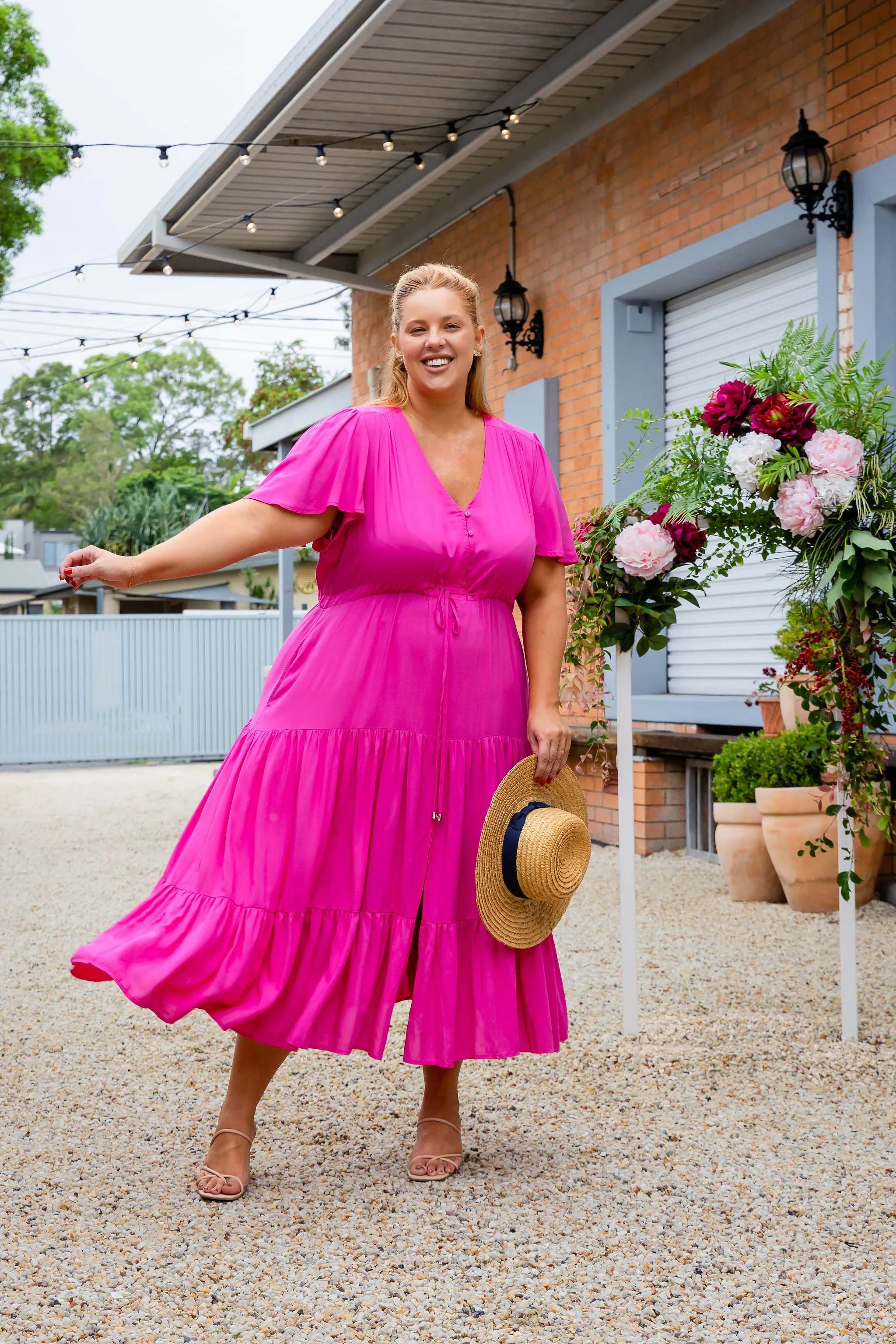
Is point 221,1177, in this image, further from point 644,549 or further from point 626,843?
point 644,549

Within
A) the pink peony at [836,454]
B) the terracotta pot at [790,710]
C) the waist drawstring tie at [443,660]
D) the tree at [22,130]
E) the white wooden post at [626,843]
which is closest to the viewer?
the waist drawstring tie at [443,660]

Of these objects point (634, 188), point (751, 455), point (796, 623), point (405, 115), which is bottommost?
point (796, 623)

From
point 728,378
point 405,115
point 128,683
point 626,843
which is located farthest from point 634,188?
point 128,683

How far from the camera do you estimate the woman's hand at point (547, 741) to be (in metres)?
2.74

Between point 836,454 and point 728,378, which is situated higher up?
point 728,378

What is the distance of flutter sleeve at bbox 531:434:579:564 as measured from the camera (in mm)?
2846

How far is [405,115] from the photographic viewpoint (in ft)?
26.6

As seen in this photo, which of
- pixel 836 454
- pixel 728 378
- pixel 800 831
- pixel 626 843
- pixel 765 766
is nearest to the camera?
pixel 836 454

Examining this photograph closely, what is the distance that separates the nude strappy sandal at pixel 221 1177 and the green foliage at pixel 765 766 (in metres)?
3.33

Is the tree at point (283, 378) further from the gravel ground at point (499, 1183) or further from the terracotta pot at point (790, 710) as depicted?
the gravel ground at point (499, 1183)

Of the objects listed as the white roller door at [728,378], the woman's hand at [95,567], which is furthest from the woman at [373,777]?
the white roller door at [728,378]

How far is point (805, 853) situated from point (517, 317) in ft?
14.3

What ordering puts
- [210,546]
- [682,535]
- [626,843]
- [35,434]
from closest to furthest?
[210,546]
[682,535]
[626,843]
[35,434]

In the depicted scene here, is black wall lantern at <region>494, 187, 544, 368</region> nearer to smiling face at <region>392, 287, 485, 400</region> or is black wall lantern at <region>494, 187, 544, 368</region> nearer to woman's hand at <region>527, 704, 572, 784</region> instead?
smiling face at <region>392, 287, 485, 400</region>
